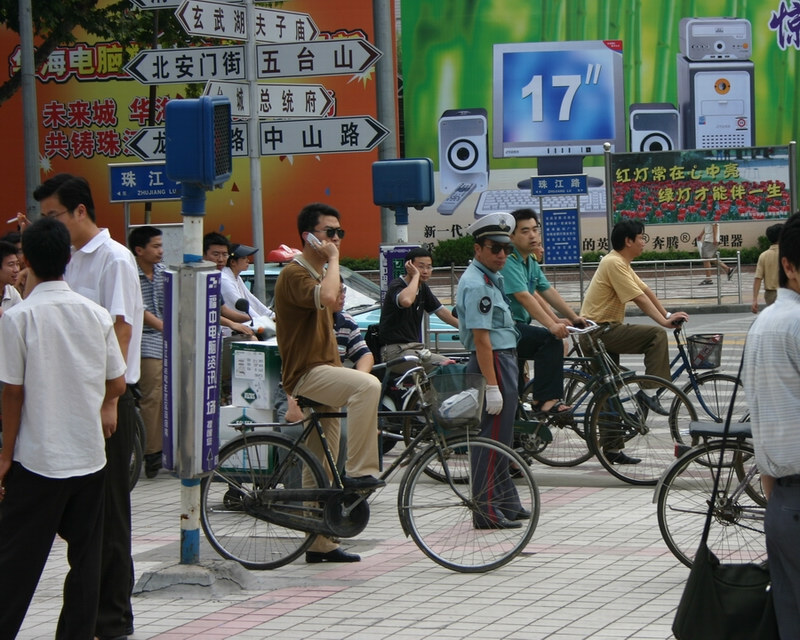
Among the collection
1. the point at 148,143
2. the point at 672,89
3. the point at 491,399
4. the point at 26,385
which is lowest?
the point at 491,399

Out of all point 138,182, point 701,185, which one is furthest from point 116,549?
point 701,185

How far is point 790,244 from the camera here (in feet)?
13.8

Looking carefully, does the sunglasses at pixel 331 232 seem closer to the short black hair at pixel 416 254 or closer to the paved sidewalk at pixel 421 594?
the paved sidewalk at pixel 421 594

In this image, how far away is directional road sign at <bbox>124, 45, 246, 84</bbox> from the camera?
33.3ft

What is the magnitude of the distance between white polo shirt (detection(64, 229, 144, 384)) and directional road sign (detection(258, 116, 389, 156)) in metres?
4.83

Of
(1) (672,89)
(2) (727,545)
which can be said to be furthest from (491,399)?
(1) (672,89)

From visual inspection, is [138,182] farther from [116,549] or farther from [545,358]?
[116,549]

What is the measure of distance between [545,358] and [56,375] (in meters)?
4.88

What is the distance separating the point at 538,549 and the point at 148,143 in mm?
5148

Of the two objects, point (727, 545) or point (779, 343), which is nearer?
point (779, 343)

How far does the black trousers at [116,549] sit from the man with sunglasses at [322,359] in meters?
1.50

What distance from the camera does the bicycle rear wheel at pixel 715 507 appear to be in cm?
608

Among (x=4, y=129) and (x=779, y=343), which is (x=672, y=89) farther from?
(x=779, y=343)

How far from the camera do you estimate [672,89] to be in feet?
110
